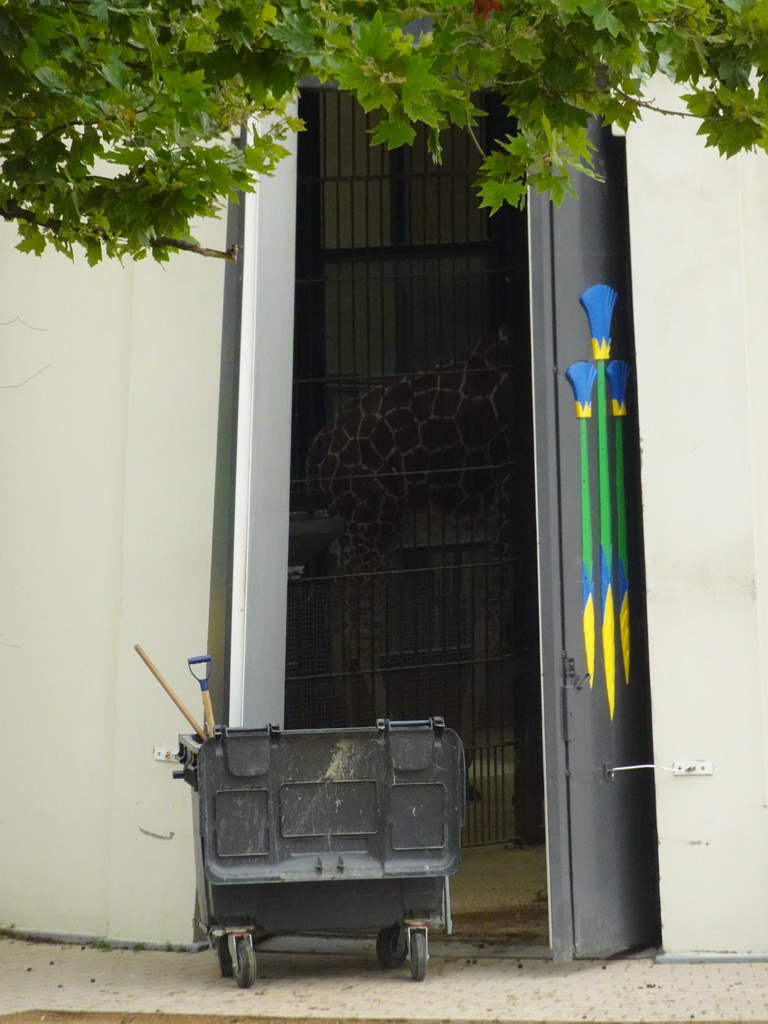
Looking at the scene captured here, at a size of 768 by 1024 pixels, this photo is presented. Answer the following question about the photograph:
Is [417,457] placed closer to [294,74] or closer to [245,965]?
[245,965]

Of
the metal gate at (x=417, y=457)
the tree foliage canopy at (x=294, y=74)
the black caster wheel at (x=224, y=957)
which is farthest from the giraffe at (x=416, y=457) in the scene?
the tree foliage canopy at (x=294, y=74)

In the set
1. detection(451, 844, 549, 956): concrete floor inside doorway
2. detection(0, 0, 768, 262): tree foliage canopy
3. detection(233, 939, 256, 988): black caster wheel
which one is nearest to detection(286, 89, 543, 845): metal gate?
detection(451, 844, 549, 956): concrete floor inside doorway

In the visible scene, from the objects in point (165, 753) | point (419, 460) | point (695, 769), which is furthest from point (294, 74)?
point (419, 460)

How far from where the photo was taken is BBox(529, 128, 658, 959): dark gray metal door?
670 centimetres

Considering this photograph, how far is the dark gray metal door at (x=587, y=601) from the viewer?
670cm

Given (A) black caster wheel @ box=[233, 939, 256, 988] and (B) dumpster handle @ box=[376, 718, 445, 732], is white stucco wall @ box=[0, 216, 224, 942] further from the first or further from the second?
(B) dumpster handle @ box=[376, 718, 445, 732]

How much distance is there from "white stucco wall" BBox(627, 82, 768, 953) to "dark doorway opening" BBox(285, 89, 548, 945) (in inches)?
122

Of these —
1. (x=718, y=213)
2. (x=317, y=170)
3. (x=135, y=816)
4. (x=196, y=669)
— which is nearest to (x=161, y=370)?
(x=196, y=669)

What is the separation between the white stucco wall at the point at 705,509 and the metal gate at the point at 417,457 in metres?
3.78

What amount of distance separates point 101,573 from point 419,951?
3.01 m

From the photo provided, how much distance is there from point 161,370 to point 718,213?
3.22 m

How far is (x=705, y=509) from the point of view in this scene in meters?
7.03

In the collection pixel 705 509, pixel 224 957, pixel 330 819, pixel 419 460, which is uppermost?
pixel 419 460

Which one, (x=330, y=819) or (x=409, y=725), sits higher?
(x=409, y=725)
